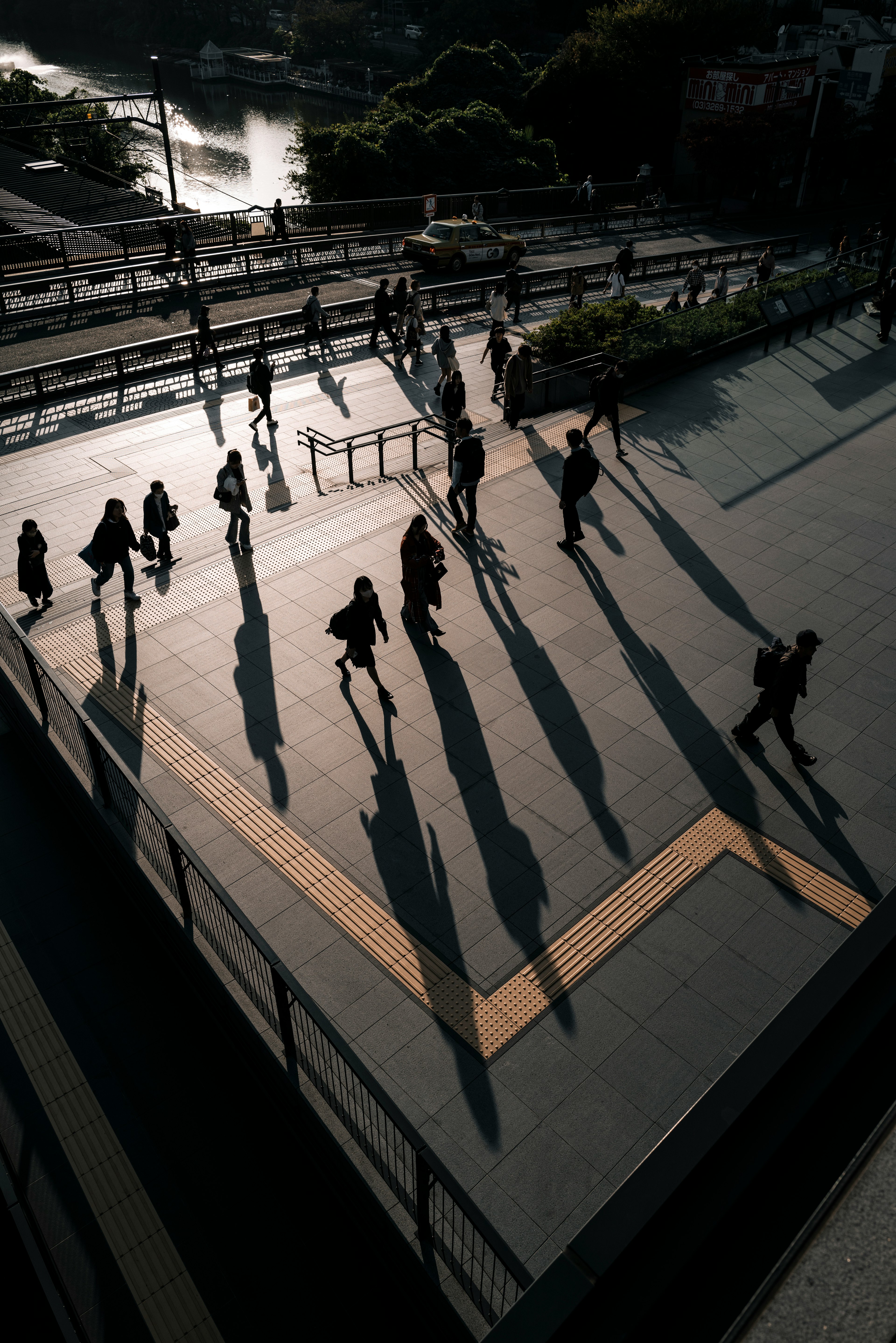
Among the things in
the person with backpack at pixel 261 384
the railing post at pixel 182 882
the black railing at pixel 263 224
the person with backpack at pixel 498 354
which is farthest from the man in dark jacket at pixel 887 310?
the railing post at pixel 182 882

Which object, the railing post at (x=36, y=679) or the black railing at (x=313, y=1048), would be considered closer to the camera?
the black railing at (x=313, y=1048)

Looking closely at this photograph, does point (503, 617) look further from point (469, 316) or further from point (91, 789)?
point (469, 316)

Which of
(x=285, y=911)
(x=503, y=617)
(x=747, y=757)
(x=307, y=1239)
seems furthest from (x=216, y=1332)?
(x=503, y=617)

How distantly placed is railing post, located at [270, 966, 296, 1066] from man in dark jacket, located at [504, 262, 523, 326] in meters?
18.9

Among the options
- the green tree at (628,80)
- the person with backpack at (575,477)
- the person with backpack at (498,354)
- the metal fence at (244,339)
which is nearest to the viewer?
the person with backpack at (575,477)

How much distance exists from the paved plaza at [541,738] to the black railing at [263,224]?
51.3 feet

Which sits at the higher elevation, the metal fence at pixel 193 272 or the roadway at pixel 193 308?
the metal fence at pixel 193 272

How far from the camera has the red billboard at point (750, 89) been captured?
4031 cm

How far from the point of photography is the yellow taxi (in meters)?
26.4

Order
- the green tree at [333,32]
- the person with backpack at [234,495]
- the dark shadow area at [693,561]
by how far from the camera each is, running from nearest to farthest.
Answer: the dark shadow area at [693,561]
the person with backpack at [234,495]
the green tree at [333,32]

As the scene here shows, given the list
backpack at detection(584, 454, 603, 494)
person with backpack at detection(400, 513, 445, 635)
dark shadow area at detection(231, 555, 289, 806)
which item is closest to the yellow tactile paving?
dark shadow area at detection(231, 555, 289, 806)

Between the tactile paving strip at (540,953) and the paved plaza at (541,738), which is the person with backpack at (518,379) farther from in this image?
the tactile paving strip at (540,953)

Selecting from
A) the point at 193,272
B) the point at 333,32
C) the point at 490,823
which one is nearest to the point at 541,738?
the point at 490,823

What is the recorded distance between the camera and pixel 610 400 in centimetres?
1308
